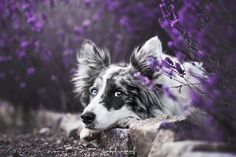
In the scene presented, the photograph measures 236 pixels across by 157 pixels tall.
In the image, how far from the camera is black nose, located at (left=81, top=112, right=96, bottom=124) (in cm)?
411

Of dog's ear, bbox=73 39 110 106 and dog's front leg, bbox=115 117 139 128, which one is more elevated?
dog's ear, bbox=73 39 110 106

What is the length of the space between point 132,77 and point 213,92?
53.6 inches

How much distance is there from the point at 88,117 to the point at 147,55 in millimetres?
711

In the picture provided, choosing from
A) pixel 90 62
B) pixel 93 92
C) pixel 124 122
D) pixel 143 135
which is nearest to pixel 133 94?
pixel 124 122

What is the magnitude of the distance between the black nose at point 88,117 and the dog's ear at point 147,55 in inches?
24.1

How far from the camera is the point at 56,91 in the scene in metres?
6.89

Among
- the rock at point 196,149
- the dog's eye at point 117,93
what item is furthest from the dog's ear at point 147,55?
the rock at point 196,149

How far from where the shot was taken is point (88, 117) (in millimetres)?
4121

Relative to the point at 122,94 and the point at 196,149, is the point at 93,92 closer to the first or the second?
the point at 122,94

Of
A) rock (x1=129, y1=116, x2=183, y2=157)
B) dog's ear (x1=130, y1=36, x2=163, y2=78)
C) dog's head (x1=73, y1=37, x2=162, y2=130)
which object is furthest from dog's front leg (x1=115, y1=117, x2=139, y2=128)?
rock (x1=129, y1=116, x2=183, y2=157)

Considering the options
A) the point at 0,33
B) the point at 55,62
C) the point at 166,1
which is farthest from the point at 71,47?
the point at 166,1

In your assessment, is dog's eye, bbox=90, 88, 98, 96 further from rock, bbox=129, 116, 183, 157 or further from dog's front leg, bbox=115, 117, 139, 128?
rock, bbox=129, 116, 183, 157

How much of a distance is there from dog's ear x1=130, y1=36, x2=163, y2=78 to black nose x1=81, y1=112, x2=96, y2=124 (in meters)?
0.61

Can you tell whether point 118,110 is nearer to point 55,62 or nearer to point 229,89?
point 229,89
